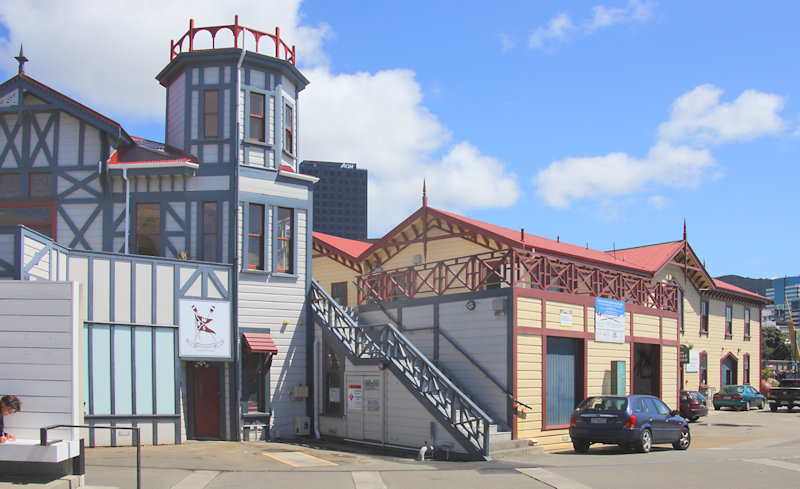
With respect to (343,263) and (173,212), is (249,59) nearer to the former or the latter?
(173,212)

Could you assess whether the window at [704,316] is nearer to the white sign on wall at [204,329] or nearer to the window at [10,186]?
the white sign on wall at [204,329]

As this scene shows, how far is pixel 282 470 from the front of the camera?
13.2 m

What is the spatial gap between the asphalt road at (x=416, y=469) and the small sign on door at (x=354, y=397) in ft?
4.45

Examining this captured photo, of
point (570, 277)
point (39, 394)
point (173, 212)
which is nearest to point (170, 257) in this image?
point (173, 212)

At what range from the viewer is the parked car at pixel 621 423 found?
16172 mm

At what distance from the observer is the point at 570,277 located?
19547 millimetres

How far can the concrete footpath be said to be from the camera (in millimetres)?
11625

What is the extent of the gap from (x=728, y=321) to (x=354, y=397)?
29.1 meters

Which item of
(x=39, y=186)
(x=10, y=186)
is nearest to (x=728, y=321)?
(x=39, y=186)

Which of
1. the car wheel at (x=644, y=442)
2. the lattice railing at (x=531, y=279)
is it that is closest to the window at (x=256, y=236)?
the lattice railing at (x=531, y=279)

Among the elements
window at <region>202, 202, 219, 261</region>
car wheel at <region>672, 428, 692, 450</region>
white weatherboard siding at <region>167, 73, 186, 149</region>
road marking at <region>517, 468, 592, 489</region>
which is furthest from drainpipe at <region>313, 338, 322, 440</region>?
car wheel at <region>672, 428, 692, 450</region>

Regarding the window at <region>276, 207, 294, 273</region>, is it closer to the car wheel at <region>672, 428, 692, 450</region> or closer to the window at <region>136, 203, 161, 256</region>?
the window at <region>136, 203, 161, 256</region>

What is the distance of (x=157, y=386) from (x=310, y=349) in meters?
4.54

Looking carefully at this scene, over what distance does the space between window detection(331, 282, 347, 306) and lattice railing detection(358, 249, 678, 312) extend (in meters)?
7.61
